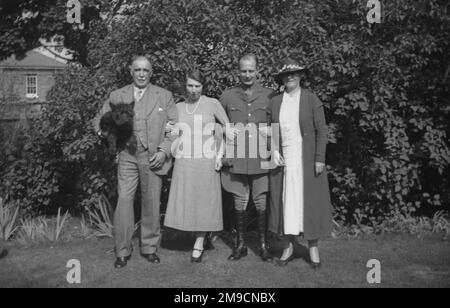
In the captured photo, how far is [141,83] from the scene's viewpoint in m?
4.65

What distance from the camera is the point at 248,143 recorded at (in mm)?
4664

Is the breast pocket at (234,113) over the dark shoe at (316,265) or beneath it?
over

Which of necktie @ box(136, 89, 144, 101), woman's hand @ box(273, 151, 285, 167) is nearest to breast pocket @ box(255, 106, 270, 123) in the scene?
woman's hand @ box(273, 151, 285, 167)

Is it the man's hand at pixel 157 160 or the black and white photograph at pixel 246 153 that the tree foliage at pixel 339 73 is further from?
the man's hand at pixel 157 160

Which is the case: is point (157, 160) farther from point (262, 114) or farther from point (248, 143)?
point (262, 114)

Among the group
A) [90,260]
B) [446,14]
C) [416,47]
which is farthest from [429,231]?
[90,260]

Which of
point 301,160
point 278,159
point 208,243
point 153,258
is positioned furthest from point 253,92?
point 153,258

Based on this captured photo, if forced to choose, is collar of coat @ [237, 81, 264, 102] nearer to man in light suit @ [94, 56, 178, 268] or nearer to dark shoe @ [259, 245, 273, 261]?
man in light suit @ [94, 56, 178, 268]

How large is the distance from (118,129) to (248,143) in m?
1.33

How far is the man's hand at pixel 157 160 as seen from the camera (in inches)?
183

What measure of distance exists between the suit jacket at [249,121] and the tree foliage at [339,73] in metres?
0.64

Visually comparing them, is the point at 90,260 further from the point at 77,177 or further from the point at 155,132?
the point at 77,177

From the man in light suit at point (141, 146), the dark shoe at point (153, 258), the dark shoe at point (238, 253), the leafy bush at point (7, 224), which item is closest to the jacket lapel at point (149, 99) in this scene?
the man in light suit at point (141, 146)

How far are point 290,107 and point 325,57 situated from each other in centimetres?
104
